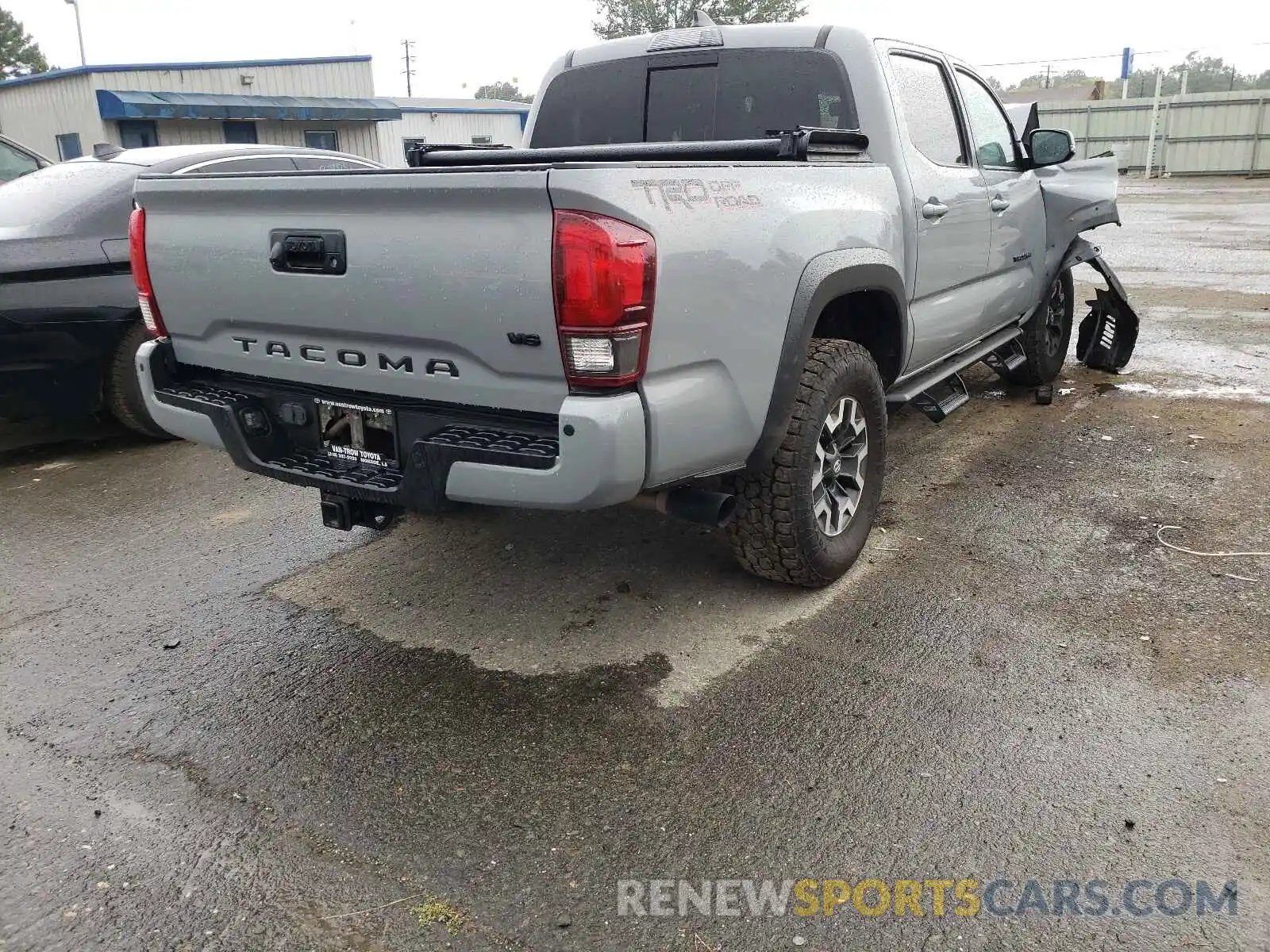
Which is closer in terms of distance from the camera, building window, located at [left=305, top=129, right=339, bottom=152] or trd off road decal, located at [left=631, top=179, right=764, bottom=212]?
trd off road decal, located at [left=631, top=179, right=764, bottom=212]

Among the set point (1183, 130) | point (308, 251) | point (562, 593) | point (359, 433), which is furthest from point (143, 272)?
point (1183, 130)

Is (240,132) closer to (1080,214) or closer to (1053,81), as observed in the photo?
(1080,214)

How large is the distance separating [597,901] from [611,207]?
5.54 feet

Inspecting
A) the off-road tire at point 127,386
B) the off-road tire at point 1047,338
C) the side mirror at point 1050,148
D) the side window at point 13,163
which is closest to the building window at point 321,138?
the side window at point 13,163

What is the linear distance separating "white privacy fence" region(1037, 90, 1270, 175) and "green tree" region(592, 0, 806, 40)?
14856mm

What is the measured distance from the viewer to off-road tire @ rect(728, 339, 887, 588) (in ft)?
11.0

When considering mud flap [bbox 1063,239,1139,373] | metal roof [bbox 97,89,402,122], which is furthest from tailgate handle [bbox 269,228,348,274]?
metal roof [bbox 97,89,402,122]

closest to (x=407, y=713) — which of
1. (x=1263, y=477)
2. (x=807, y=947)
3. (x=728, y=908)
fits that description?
(x=728, y=908)

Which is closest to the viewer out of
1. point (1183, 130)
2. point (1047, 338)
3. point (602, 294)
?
point (602, 294)

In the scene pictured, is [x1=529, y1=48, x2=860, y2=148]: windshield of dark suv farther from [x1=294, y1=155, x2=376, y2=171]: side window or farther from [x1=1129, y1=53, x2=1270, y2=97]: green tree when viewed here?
[x1=1129, y1=53, x2=1270, y2=97]: green tree

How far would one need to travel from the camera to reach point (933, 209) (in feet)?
13.6

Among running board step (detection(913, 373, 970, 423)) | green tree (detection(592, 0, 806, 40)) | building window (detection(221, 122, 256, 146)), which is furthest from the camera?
green tree (detection(592, 0, 806, 40))

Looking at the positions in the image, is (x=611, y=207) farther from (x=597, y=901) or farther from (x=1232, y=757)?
(x=1232, y=757)

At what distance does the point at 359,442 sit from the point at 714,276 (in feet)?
4.18
